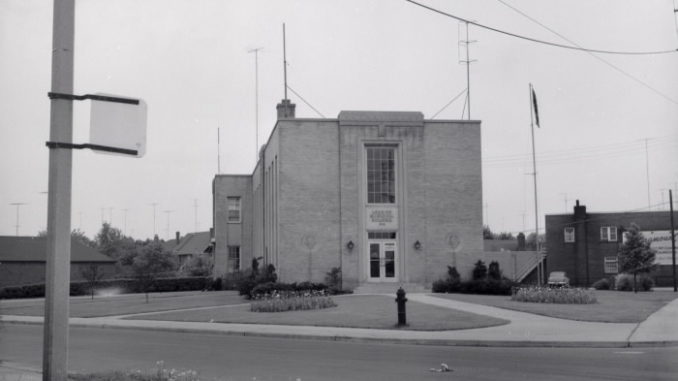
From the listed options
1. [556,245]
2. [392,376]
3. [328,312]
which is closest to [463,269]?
[328,312]

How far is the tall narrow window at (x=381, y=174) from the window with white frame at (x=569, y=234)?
3264cm

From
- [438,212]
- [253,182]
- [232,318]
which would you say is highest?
[253,182]

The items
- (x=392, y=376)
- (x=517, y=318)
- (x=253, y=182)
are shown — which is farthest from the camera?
(x=253, y=182)

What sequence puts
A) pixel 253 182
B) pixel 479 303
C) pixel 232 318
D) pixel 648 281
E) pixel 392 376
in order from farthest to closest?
pixel 253 182 → pixel 648 281 → pixel 479 303 → pixel 232 318 → pixel 392 376

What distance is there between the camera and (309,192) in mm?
37938

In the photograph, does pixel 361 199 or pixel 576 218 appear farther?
pixel 576 218

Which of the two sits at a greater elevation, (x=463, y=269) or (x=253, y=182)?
(x=253, y=182)

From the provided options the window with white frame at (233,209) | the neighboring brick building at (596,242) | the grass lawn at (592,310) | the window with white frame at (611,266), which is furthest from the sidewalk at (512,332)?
the neighboring brick building at (596,242)

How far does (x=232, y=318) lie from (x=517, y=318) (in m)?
9.20

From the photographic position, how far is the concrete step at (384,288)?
36.1 meters

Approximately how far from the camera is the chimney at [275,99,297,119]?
143 ft

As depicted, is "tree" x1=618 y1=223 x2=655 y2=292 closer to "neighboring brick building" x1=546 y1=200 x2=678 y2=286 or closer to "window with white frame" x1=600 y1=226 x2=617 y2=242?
"neighboring brick building" x1=546 y1=200 x2=678 y2=286

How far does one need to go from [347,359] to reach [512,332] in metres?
5.84

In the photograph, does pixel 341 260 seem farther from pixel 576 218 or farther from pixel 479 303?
pixel 576 218
